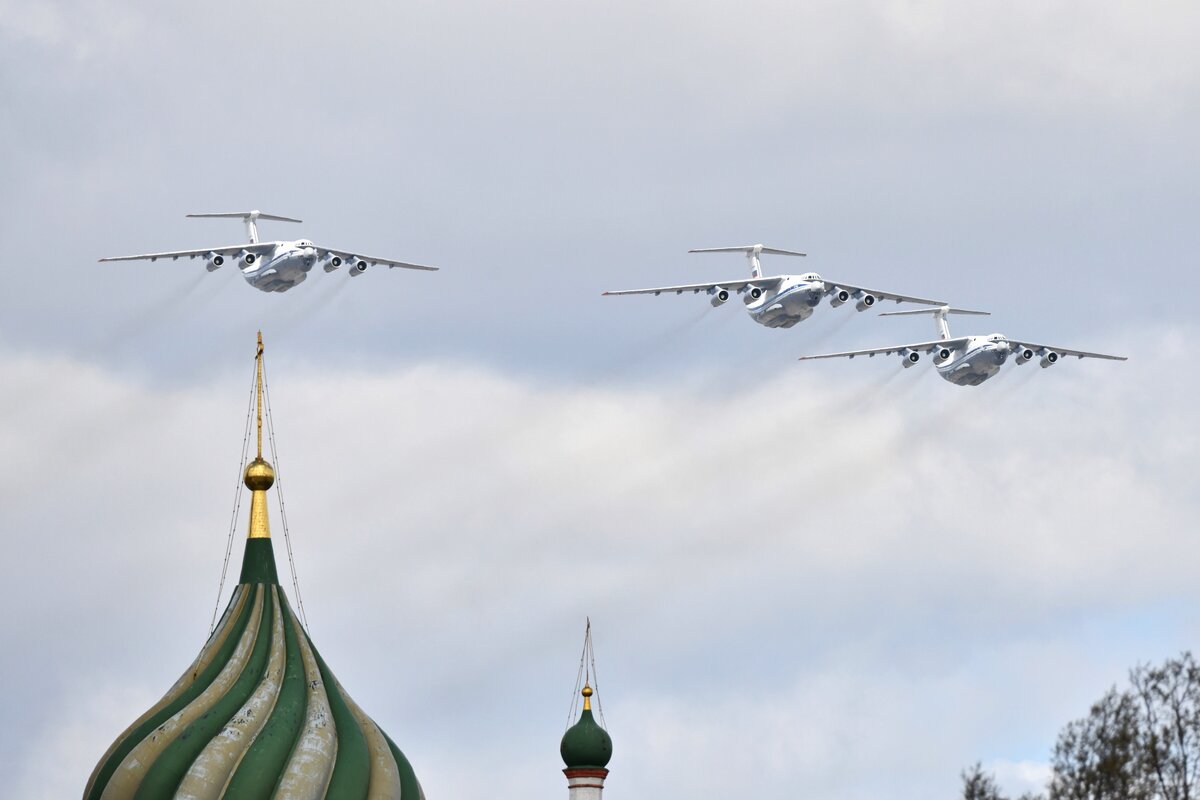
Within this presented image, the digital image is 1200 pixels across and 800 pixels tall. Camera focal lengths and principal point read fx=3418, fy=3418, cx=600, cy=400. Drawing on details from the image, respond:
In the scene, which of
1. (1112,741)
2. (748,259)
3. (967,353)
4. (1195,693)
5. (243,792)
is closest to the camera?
(1112,741)

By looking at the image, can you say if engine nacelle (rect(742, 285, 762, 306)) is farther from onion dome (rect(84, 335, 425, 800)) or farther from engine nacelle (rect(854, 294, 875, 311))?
onion dome (rect(84, 335, 425, 800))

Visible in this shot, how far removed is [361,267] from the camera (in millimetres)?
126375

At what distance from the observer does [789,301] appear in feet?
400

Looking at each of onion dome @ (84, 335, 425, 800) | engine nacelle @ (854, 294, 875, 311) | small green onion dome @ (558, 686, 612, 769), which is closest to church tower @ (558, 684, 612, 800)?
small green onion dome @ (558, 686, 612, 769)

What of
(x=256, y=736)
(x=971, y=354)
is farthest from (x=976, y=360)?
(x=256, y=736)

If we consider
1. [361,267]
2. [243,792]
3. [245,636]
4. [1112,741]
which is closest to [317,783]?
[243,792]

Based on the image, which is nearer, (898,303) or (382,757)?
(382,757)

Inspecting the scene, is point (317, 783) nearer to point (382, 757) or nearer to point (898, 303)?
point (382, 757)

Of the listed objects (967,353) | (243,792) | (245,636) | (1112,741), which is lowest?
(1112,741)

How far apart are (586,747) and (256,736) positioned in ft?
51.5

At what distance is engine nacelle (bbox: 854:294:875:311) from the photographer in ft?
412

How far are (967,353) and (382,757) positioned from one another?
30.0 meters

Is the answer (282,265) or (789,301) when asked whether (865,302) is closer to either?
(789,301)

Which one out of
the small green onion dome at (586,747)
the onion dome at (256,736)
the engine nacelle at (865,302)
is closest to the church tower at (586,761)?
the small green onion dome at (586,747)
